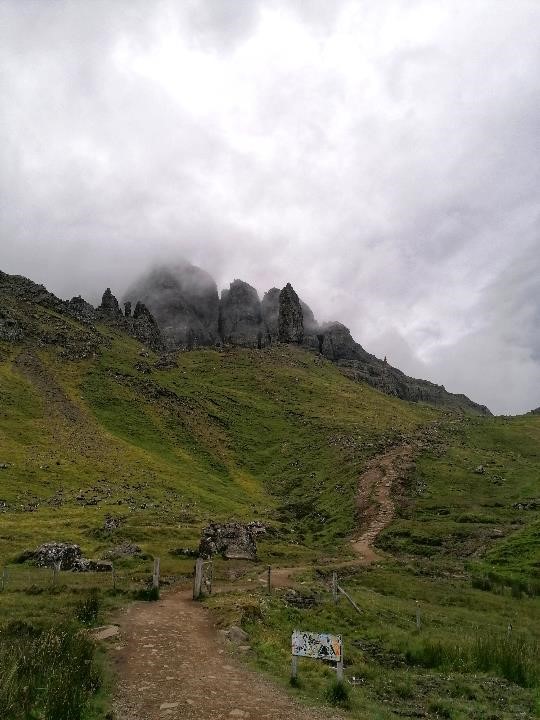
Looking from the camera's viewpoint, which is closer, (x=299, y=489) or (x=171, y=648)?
(x=171, y=648)

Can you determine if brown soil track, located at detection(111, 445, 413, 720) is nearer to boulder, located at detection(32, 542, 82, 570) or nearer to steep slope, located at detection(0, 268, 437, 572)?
boulder, located at detection(32, 542, 82, 570)

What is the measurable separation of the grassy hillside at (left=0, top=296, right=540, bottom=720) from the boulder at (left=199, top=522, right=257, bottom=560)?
84.0 inches

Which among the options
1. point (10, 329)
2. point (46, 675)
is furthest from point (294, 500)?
point (10, 329)

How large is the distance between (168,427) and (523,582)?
88808 millimetres

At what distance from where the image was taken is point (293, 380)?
167m

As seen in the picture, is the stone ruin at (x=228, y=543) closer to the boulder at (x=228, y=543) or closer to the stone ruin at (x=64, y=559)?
the boulder at (x=228, y=543)

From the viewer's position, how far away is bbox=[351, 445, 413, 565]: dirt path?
188ft

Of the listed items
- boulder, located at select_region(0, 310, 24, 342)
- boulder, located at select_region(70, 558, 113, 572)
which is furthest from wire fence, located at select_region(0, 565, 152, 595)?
boulder, located at select_region(0, 310, 24, 342)

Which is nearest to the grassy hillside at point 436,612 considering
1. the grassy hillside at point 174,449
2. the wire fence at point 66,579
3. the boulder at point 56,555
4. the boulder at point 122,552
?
the wire fence at point 66,579

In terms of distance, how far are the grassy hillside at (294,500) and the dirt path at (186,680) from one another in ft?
4.95

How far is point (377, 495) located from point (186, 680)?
6040cm

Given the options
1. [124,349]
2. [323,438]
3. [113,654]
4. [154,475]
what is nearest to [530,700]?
[113,654]

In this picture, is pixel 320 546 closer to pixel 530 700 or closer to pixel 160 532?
pixel 160 532

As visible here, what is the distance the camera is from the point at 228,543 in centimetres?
4772
